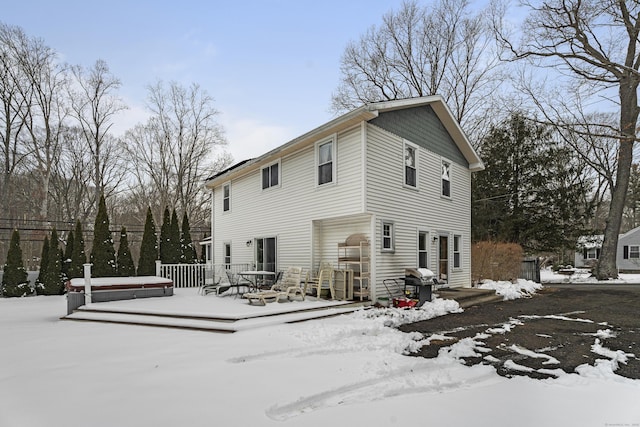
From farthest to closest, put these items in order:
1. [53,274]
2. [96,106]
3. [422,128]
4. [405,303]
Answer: [96,106], [53,274], [422,128], [405,303]

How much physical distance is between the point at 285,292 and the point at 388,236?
312 cm

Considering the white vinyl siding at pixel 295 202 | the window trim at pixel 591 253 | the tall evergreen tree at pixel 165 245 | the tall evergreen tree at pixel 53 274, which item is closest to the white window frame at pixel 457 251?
the white vinyl siding at pixel 295 202

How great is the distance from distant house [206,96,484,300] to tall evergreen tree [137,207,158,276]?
12.8 ft

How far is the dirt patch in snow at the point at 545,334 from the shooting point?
4.68 m

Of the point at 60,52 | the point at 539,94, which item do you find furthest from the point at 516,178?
the point at 60,52

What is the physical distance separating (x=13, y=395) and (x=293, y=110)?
14514 millimetres

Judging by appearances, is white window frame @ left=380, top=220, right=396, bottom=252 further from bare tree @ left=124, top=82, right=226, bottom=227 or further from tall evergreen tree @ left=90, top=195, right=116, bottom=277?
bare tree @ left=124, top=82, right=226, bottom=227

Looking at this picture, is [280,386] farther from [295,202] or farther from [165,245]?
[165,245]

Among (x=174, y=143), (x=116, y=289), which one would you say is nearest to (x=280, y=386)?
(x=116, y=289)

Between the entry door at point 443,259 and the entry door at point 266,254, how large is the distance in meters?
5.58

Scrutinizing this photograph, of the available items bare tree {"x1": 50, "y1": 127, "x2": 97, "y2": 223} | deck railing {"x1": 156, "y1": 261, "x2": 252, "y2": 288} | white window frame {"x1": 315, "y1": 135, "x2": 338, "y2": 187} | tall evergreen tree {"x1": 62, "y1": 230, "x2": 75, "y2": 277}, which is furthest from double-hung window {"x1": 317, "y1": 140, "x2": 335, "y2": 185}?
bare tree {"x1": 50, "y1": 127, "x2": 97, "y2": 223}

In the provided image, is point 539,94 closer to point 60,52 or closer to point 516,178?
point 516,178

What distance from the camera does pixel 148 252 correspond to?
15.6 m

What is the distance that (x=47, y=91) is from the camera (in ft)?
66.8
